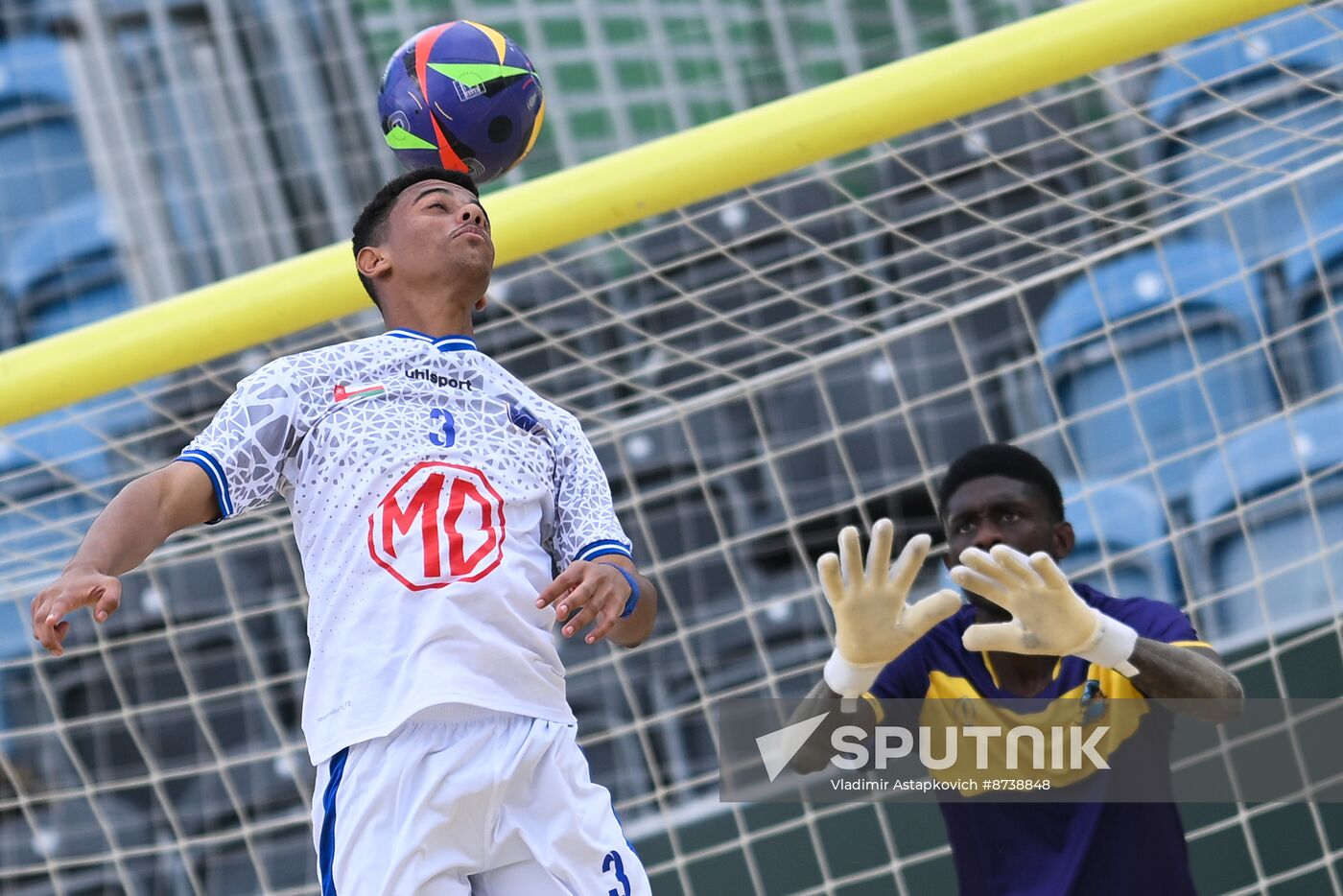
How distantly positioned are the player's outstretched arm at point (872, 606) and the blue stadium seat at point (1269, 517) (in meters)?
1.75

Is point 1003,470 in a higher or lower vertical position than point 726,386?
lower

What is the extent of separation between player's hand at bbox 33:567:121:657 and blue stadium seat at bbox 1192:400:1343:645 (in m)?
2.72

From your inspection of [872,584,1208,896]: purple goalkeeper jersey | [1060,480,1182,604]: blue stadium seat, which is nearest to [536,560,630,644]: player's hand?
[872,584,1208,896]: purple goalkeeper jersey

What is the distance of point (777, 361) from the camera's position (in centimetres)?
353

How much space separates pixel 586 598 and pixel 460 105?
3.13 ft

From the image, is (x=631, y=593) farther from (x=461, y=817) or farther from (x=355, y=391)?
(x=355, y=391)

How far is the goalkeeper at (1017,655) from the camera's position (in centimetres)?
191

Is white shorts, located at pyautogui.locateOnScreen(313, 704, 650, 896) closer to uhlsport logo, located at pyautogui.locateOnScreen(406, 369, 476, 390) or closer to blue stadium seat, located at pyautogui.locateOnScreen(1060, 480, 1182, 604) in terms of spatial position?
uhlsport logo, located at pyautogui.locateOnScreen(406, 369, 476, 390)

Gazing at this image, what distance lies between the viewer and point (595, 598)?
5.18ft

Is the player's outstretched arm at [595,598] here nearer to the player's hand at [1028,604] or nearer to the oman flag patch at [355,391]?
the oman flag patch at [355,391]

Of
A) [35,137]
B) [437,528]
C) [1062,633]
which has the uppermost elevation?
[35,137]

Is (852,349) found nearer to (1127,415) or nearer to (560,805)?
(1127,415)

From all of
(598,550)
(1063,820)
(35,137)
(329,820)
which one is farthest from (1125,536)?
(35,137)

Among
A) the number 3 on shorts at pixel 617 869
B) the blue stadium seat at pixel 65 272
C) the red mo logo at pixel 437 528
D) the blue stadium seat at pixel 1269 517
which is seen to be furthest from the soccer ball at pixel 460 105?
the blue stadium seat at pixel 65 272
